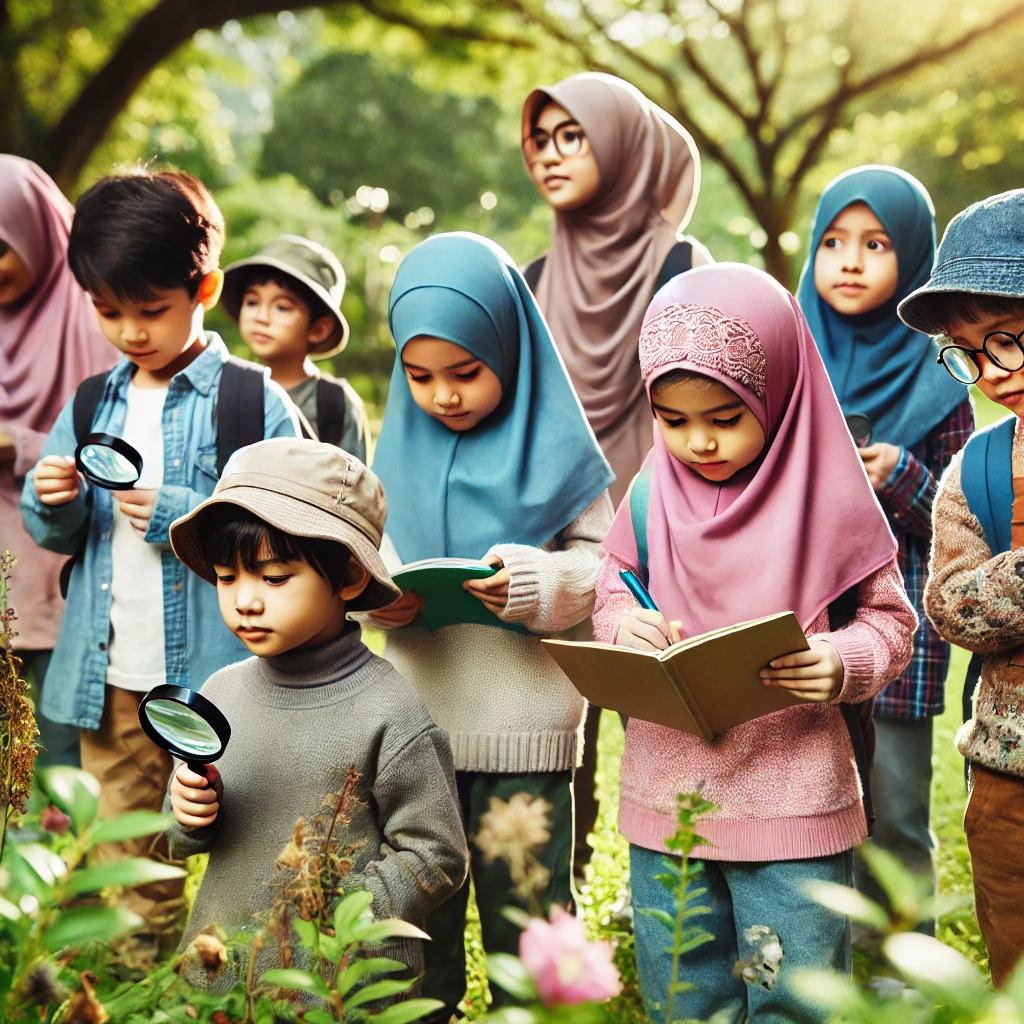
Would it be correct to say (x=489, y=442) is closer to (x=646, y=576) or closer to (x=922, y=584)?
(x=646, y=576)

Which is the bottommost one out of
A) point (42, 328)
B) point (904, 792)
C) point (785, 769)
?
point (904, 792)

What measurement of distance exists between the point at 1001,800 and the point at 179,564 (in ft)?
6.40

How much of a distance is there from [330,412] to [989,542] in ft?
8.25

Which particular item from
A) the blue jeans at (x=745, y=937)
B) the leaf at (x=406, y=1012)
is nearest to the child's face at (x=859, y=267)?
the blue jeans at (x=745, y=937)

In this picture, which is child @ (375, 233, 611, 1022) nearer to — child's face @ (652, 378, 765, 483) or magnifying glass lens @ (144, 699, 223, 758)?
child's face @ (652, 378, 765, 483)

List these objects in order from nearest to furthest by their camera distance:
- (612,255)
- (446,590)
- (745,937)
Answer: (745,937), (446,590), (612,255)

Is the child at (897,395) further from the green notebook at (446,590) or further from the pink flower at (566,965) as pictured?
the pink flower at (566,965)

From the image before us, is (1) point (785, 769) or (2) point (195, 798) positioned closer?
(2) point (195, 798)

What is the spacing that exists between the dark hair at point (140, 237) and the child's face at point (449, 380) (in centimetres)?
66

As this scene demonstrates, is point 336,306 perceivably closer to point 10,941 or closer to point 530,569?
point 530,569

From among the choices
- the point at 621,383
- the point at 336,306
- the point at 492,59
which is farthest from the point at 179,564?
the point at 492,59

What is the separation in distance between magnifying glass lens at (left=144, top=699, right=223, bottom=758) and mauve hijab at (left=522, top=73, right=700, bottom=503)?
6.76ft

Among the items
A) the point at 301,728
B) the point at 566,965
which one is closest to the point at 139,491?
the point at 301,728

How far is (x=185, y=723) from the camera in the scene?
2.00 metres
